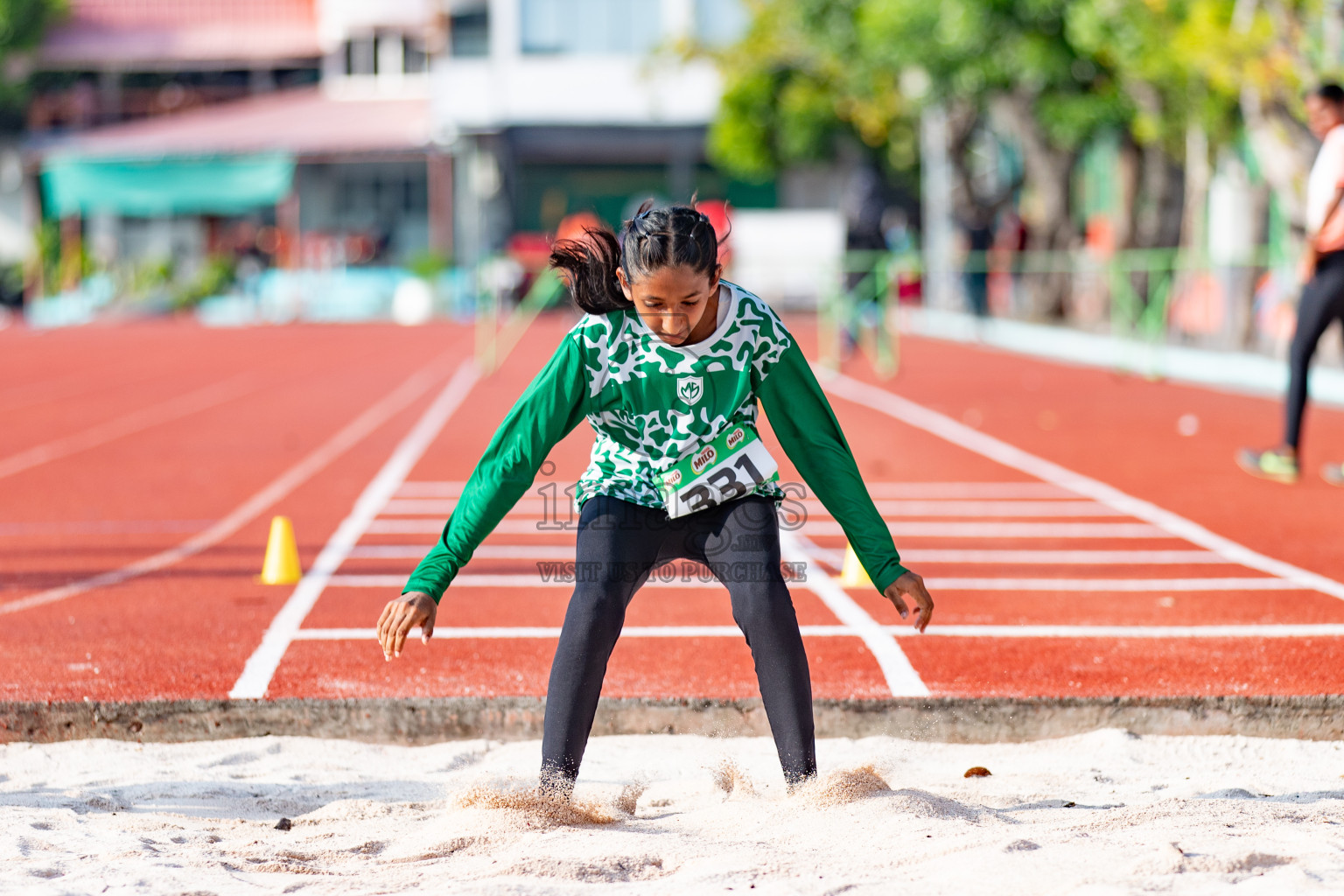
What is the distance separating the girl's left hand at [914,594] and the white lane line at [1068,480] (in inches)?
147

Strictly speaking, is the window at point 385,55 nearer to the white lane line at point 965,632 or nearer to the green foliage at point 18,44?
the green foliage at point 18,44

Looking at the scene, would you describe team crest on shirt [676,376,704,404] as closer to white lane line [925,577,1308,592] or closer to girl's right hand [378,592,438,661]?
girl's right hand [378,592,438,661]

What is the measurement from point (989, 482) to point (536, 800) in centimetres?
730

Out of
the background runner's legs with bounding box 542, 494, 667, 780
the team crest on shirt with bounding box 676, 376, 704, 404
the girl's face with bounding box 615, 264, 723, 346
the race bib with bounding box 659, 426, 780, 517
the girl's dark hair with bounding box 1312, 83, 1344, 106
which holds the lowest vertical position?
the background runner's legs with bounding box 542, 494, 667, 780

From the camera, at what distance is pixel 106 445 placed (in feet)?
44.2

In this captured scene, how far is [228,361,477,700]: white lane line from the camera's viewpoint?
227 inches

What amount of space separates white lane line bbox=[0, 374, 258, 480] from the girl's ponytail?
354 inches

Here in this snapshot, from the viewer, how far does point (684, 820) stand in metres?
4.25

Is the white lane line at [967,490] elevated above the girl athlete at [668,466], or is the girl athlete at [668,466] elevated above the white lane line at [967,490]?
the girl athlete at [668,466]

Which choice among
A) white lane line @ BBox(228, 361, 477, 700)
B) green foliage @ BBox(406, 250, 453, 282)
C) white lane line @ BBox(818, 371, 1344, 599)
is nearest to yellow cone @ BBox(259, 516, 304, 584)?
white lane line @ BBox(228, 361, 477, 700)

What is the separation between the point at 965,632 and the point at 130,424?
35.6 feet

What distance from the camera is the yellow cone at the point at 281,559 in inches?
290

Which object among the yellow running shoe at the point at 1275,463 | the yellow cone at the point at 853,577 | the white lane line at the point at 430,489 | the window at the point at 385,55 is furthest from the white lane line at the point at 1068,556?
the window at the point at 385,55

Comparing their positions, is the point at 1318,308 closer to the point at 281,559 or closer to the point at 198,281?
the point at 281,559
